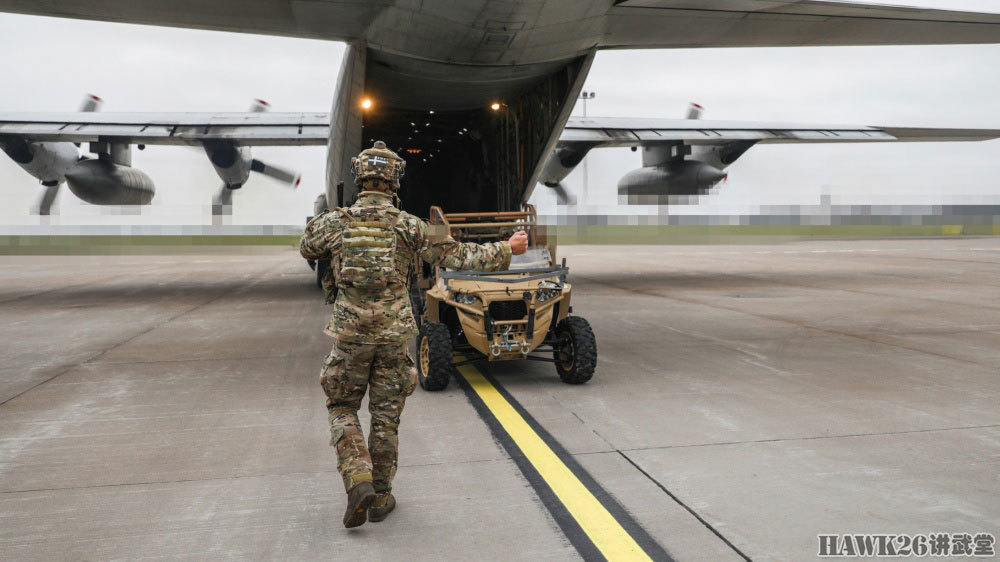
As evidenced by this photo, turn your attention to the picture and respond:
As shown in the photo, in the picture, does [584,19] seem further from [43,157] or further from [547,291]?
[43,157]

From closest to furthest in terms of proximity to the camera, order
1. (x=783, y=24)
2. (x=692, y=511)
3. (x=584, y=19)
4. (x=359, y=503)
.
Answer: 1. (x=359, y=503)
2. (x=692, y=511)
3. (x=584, y=19)
4. (x=783, y=24)

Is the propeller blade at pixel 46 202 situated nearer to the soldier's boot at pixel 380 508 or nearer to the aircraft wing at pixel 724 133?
the aircraft wing at pixel 724 133

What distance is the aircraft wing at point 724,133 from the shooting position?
65.4 ft

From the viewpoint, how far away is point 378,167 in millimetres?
4254

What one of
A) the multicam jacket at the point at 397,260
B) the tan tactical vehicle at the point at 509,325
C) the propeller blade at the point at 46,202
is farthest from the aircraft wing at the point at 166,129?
the multicam jacket at the point at 397,260

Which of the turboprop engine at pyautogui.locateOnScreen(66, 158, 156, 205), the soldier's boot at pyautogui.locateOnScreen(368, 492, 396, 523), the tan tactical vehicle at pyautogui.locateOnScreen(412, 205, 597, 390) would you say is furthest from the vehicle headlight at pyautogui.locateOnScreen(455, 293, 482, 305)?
the turboprop engine at pyautogui.locateOnScreen(66, 158, 156, 205)

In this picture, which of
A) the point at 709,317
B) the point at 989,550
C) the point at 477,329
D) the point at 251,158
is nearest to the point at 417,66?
the point at 477,329

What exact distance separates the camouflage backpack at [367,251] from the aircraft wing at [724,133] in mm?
15610

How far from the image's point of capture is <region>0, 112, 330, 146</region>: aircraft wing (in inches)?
695

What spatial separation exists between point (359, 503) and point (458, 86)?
29.6 feet

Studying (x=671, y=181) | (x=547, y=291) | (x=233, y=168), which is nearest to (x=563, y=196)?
(x=671, y=181)

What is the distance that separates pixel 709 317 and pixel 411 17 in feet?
22.2

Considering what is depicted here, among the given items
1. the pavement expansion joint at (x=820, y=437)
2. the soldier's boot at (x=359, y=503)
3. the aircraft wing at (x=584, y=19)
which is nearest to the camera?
the soldier's boot at (x=359, y=503)

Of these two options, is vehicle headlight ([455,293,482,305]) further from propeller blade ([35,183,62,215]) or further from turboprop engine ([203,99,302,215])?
propeller blade ([35,183,62,215])
